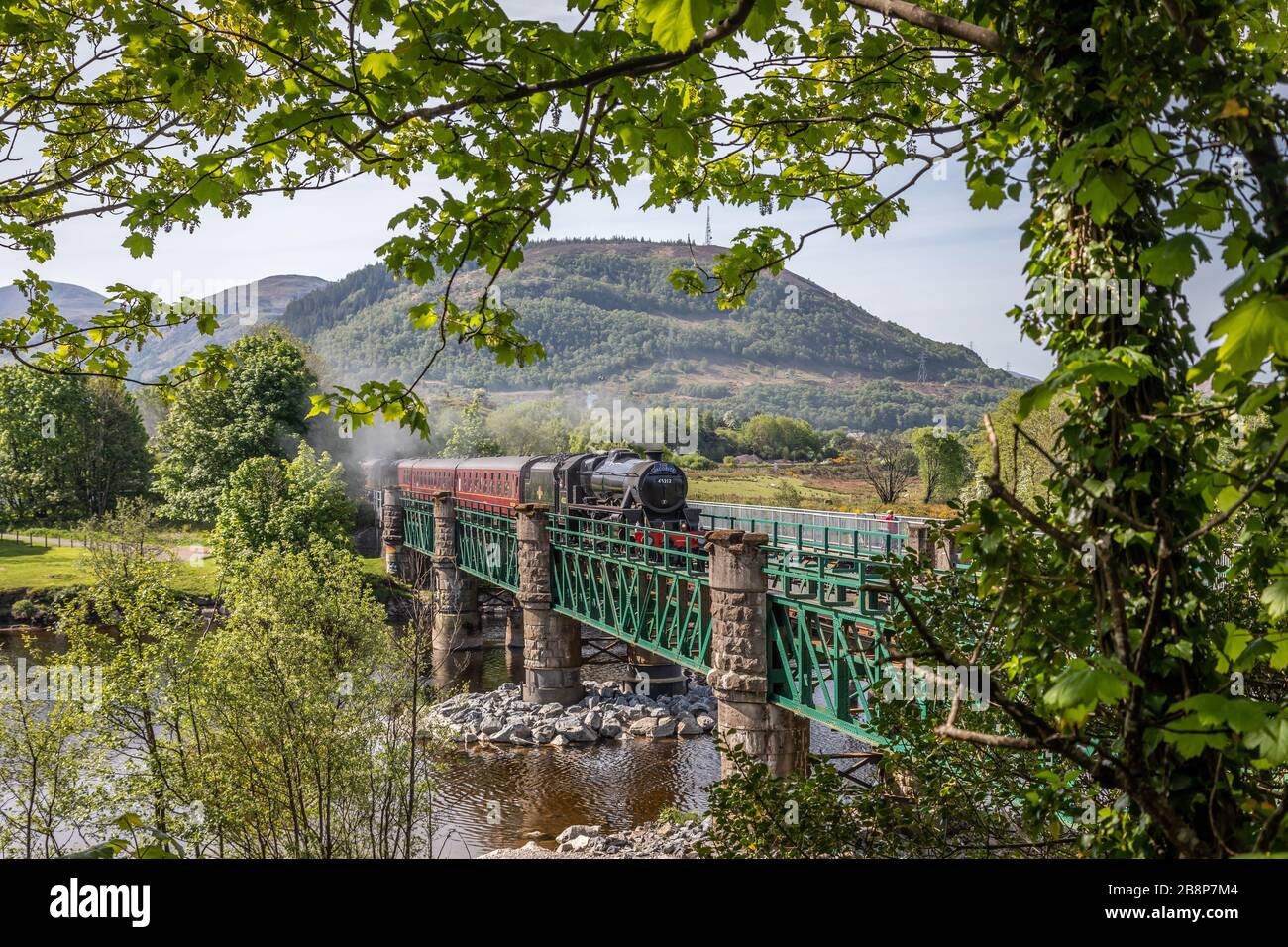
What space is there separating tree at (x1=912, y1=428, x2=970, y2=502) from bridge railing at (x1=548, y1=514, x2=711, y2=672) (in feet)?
90.5

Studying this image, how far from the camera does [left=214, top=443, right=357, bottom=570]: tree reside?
34719 millimetres

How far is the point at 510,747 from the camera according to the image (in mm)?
23750

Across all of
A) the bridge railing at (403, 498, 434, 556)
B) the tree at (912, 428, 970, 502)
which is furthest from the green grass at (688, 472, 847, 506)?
the bridge railing at (403, 498, 434, 556)

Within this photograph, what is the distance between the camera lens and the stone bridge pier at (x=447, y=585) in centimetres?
3381

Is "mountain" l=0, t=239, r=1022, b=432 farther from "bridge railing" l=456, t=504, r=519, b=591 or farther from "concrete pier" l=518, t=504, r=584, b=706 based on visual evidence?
"concrete pier" l=518, t=504, r=584, b=706

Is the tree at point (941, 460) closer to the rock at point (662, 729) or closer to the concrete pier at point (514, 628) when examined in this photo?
the concrete pier at point (514, 628)

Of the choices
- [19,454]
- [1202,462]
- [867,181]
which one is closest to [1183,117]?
[1202,462]

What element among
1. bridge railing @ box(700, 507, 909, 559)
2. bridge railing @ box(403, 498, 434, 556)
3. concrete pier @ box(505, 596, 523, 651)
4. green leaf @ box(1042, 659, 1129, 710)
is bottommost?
concrete pier @ box(505, 596, 523, 651)

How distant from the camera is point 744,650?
14.0 metres

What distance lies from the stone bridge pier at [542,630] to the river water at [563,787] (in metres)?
2.40

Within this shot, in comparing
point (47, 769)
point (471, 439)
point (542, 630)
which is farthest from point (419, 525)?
point (471, 439)

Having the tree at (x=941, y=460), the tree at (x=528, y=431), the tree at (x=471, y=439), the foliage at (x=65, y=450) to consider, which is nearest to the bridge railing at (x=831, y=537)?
the tree at (x=941, y=460)
